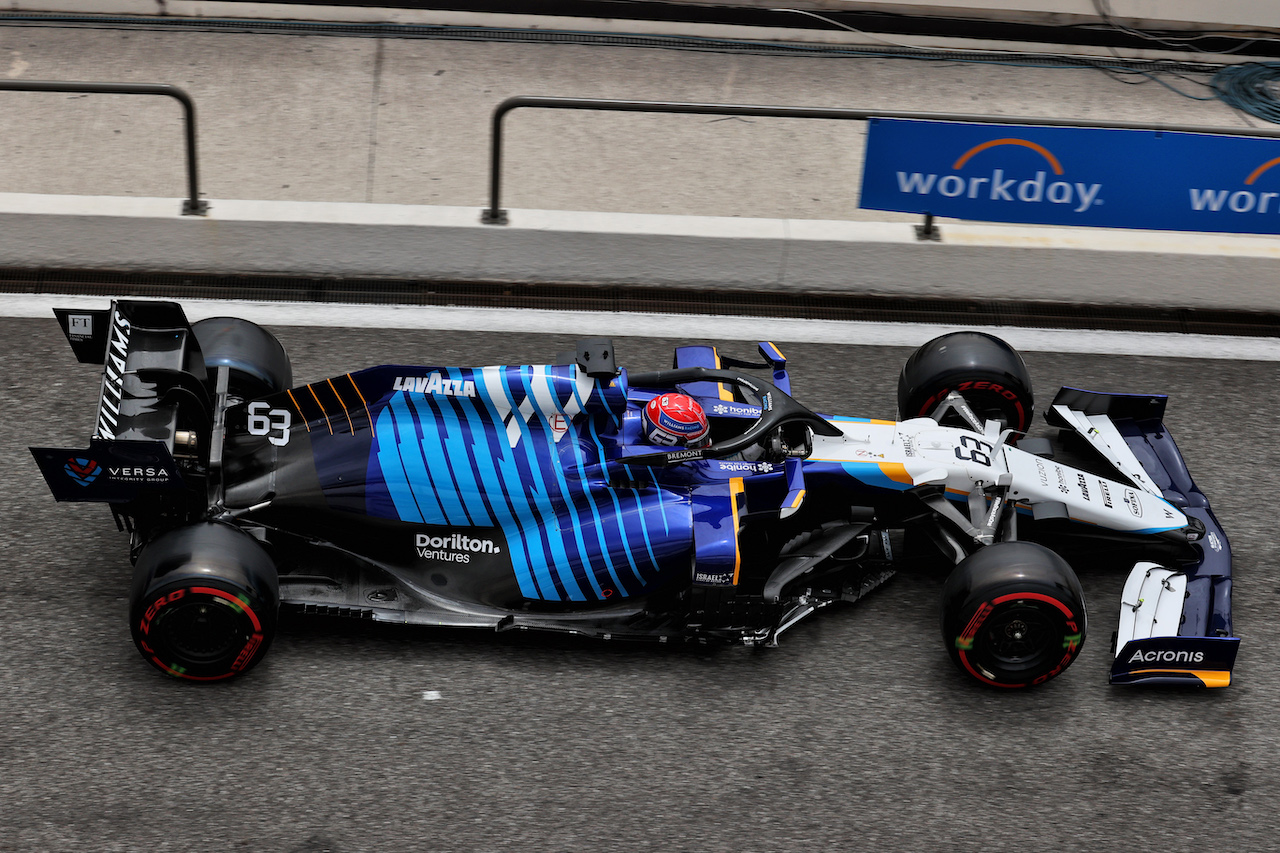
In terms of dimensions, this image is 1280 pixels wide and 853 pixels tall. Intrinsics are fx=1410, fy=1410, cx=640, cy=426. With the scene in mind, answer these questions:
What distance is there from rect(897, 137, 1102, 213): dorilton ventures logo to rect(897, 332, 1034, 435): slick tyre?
1401mm

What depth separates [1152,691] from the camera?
232 inches

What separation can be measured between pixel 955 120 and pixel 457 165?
323 cm

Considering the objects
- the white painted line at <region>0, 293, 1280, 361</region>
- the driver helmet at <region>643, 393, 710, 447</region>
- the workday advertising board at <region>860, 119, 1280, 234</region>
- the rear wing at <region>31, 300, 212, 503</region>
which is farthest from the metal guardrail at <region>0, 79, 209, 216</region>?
the workday advertising board at <region>860, 119, 1280, 234</region>

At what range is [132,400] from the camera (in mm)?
5777

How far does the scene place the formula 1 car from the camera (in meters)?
5.57

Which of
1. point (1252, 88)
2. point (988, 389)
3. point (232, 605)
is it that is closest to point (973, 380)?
point (988, 389)

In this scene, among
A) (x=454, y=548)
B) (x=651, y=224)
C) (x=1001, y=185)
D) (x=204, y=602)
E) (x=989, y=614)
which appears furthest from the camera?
(x=651, y=224)

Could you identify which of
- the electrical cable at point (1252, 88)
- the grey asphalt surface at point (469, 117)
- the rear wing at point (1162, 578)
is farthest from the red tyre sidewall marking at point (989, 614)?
the electrical cable at point (1252, 88)

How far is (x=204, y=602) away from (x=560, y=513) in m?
1.44

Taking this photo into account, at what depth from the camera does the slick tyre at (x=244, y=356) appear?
6.36 m

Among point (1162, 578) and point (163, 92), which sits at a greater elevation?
point (163, 92)

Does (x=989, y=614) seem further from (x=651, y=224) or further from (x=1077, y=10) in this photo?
(x=1077, y=10)

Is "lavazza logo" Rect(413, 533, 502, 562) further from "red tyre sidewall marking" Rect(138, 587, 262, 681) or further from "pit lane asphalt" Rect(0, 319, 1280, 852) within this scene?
"red tyre sidewall marking" Rect(138, 587, 262, 681)

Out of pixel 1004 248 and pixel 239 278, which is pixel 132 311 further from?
pixel 1004 248
